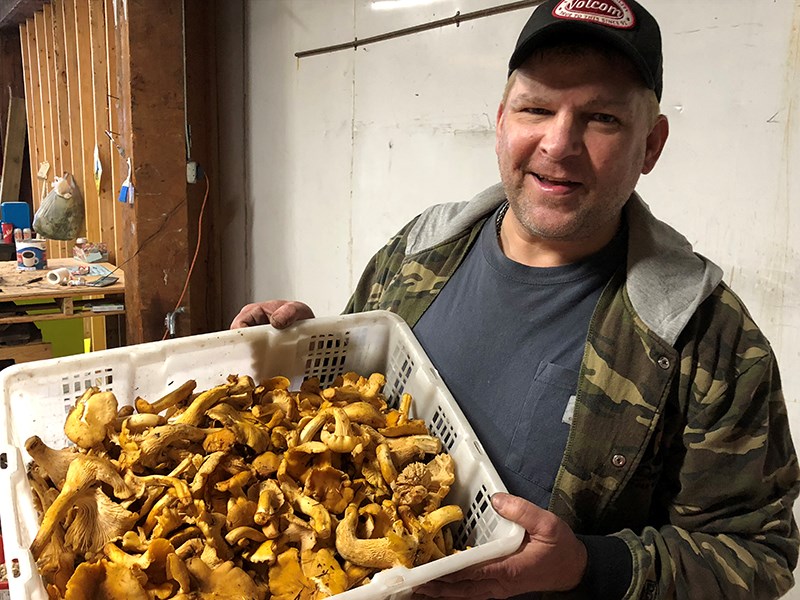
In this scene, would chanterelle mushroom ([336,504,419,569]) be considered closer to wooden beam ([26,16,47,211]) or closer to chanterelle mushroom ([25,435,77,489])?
chanterelle mushroom ([25,435,77,489])

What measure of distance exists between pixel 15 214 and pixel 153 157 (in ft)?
4.80

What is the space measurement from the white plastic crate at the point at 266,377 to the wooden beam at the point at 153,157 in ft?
7.24

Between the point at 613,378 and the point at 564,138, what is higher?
the point at 564,138

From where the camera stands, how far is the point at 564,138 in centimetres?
94

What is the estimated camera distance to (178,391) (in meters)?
1.05

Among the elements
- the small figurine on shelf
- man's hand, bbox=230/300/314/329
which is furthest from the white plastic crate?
the small figurine on shelf

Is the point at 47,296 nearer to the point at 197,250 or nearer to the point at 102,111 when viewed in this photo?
the point at 197,250

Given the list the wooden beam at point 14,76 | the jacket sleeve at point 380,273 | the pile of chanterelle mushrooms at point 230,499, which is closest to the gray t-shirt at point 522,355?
the pile of chanterelle mushrooms at point 230,499

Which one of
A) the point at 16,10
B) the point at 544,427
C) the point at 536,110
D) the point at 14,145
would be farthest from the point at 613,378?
the point at 14,145

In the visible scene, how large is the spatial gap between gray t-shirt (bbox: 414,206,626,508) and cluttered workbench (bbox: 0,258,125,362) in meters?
2.40

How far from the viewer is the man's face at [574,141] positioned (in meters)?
0.94

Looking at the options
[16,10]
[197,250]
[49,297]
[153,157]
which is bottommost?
[49,297]

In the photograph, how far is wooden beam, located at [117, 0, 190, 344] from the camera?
9.91 feet

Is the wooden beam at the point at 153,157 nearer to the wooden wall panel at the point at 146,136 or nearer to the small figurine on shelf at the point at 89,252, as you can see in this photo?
the wooden wall panel at the point at 146,136
